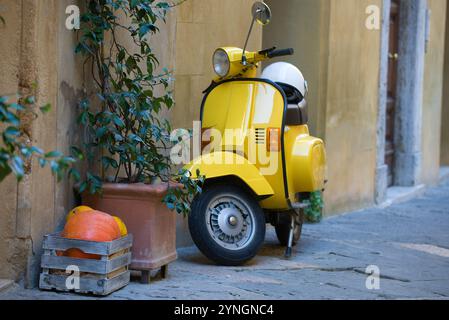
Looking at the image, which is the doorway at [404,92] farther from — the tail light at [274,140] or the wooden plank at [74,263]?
the wooden plank at [74,263]

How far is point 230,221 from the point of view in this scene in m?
6.07

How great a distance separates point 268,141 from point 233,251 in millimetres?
764

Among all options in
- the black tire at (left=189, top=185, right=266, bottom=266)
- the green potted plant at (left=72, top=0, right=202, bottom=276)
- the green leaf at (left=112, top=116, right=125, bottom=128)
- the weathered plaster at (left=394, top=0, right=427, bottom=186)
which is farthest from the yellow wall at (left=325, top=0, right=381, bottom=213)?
the green leaf at (left=112, top=116, right=125, bottom=128)

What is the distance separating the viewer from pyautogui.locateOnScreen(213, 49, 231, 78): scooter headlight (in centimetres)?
629

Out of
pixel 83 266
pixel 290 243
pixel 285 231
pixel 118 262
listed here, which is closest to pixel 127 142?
pixel 118 262

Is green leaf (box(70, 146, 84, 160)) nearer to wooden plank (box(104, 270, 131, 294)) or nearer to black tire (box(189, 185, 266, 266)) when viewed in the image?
wooden plank (box(104, 270, 131, 294))

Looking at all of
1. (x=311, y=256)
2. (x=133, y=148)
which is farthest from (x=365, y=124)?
(x=133, y=148)

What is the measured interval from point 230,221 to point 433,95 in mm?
6607

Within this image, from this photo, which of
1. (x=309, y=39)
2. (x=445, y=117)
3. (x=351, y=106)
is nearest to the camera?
(x=309, y=39)

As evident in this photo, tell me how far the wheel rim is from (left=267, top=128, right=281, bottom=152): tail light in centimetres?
Answer: 41

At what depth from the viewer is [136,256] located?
5348 millimetres

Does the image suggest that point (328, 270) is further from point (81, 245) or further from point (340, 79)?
point (340, 79)

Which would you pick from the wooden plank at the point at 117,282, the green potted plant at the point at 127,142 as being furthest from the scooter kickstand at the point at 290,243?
the wooden plank at the point at 117,282

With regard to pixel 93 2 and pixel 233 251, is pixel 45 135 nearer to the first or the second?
pixel 93 2
